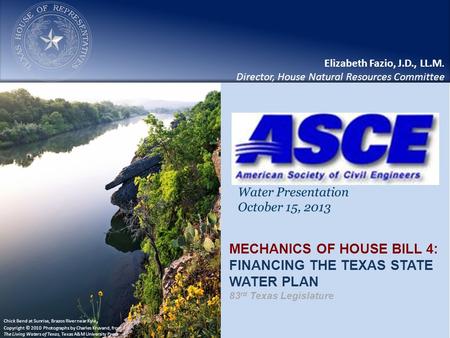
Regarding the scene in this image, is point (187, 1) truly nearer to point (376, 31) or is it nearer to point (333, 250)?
point (376, 31)

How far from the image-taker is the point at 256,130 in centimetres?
639

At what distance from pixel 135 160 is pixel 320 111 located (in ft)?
6.54

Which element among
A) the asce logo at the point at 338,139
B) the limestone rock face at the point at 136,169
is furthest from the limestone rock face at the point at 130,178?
the asce logo at the point at 338,139

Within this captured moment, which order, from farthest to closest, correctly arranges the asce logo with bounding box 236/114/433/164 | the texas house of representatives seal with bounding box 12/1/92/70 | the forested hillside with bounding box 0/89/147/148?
the forested hillside with bounding box 0/89/147/148 < the texas house of representatives seal with bounding box 12/1/92/70 < the asce logo with bounding box 236/114/433/164

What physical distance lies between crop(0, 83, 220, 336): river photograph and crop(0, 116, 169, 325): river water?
1 centimetres

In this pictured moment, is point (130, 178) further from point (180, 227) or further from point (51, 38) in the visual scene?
point (51, 38)

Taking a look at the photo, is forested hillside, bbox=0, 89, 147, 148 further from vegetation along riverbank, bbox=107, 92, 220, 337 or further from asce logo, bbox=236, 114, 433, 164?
asce logo, bbox=236, 114, 433, 164

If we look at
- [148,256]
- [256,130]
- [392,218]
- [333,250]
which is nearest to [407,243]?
[392,218]

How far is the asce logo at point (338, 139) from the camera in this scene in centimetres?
636

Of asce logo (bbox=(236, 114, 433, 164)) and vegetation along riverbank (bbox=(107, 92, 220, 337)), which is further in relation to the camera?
vegetation along riverbank (bbox=(107, 92, 220, 337))

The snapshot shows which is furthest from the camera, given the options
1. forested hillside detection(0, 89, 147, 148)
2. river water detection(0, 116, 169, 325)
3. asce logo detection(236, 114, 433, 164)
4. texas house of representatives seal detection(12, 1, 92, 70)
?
river water detection(0, 116, 169, 325)

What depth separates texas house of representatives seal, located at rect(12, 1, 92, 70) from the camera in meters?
6.48

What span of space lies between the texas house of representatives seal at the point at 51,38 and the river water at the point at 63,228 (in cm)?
87

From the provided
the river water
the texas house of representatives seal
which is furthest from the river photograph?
the texas house of representatives seal
